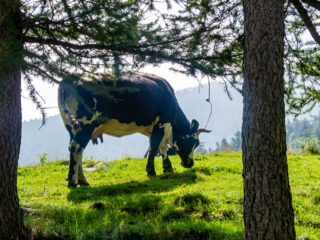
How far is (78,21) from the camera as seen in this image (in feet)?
13.9

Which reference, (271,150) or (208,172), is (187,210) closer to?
(271,150)

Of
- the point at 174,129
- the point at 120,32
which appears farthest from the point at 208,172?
the point at 120,32

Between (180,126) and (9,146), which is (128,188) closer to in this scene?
(9,146)

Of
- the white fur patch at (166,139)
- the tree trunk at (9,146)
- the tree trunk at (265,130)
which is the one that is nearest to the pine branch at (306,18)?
the tree trunk at (265,130)

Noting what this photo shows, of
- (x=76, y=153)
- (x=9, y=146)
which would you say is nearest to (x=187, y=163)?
(x=76, y=153)

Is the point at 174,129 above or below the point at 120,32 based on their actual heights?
below

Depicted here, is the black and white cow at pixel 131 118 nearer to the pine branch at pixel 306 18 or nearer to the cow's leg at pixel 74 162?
the cow's leg at pixel 74 162

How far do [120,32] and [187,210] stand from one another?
9.91 ft

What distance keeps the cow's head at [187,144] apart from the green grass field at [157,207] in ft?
2.96

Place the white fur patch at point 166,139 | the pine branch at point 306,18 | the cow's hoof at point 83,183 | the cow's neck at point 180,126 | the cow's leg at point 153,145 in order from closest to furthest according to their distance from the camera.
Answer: the pine branch at point 306,18 → the cow's hoof at point 83,183 → the cow's leg at point 153,145 → the white fur patch at point 166,139 → the cow's neck at point 180,126

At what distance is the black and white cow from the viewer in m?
7.98

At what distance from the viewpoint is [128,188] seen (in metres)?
7.40

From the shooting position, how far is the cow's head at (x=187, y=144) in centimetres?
1046

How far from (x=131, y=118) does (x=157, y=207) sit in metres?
3.88
